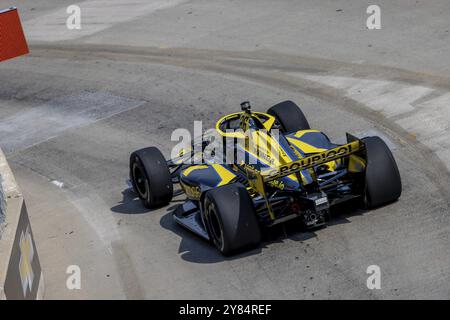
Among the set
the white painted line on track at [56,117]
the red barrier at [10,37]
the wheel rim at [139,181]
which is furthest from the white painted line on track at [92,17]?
the wheel rim at [139,181]

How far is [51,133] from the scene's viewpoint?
712 inches

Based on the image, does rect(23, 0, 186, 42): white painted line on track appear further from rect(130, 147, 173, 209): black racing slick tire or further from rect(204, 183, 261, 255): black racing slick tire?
rect(204, 183, 261, 255): black racing slick tire

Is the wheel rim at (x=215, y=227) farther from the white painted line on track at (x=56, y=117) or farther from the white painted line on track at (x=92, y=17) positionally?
the white painted line on track at (x=92, y=17)

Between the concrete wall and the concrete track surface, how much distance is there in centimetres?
48

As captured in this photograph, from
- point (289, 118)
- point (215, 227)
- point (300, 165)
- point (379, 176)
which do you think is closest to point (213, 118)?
point (289, 118)

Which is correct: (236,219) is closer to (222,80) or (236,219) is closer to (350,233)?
(350,233)

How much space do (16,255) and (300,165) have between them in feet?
12.1

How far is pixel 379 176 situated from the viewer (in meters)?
11.5

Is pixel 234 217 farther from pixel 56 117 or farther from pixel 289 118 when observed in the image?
pixel 56 117

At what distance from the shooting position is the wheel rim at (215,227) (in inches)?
440

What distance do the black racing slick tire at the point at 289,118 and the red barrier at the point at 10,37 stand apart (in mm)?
4171

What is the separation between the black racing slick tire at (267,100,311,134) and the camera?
1402cm

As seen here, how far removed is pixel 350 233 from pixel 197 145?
11.4 ft

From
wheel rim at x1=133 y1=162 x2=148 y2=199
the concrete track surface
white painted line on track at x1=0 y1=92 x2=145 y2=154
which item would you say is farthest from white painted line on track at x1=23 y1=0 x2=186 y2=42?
wheel rim at x1=133 y1=162 x2=148 y2=199
